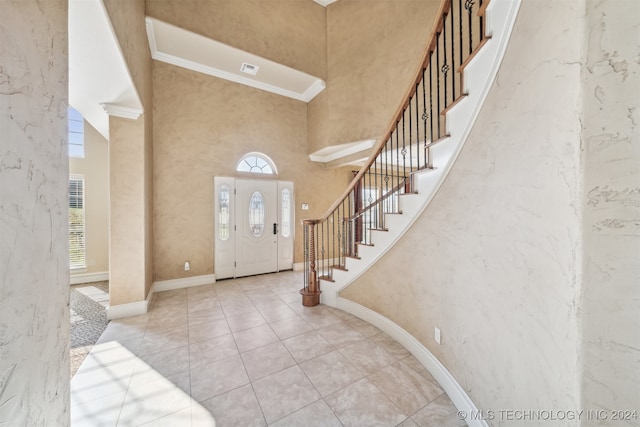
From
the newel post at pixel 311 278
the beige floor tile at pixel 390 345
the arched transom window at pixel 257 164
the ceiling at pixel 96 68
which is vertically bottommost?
the beige floor tile at pixel 390 345

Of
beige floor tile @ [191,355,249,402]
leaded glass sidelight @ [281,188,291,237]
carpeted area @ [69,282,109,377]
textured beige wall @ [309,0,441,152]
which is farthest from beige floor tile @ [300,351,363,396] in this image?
leaded glass sidelight @ [281,188,291,237]

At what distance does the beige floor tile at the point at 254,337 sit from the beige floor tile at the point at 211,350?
67 mm

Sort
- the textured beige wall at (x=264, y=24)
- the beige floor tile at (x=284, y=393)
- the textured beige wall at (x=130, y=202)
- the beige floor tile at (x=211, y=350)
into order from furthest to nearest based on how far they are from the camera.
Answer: the textured beige wall at (x=264, y=24) < the textured beige wall at (x=130, y=202) < the beige floor tile at (x=211, y=350) < the beige floor tile at (x=284, y=393)

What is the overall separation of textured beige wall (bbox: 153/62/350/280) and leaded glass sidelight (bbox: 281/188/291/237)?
1.42ft

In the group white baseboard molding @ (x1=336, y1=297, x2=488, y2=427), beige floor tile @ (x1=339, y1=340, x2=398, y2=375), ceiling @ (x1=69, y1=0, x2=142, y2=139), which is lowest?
beige floor tile @ (x1=339, y1=340, x2=398, y2=375)

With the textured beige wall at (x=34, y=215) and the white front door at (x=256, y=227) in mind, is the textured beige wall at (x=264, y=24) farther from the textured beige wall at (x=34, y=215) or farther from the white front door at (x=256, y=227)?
the textured beige wall at (x=34, y=215)

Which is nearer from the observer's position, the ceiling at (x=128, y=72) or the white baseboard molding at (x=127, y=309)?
the ceiling at (x=128, y=72)

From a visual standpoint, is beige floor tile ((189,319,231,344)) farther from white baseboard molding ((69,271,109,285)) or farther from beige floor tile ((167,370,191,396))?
white baseboard molding ((69,271,109,285))

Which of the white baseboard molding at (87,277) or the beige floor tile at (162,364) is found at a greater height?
the white baseboard molding at (87,277)

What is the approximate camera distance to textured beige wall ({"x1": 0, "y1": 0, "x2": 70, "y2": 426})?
0.69 meters

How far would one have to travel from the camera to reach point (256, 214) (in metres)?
5.03

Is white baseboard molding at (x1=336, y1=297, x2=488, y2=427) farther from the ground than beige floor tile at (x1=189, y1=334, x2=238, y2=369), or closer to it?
farther from the ground

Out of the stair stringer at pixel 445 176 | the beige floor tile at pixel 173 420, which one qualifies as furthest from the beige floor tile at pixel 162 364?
the stair stringer at pixel 445 176

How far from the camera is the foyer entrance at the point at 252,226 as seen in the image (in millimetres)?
4680
